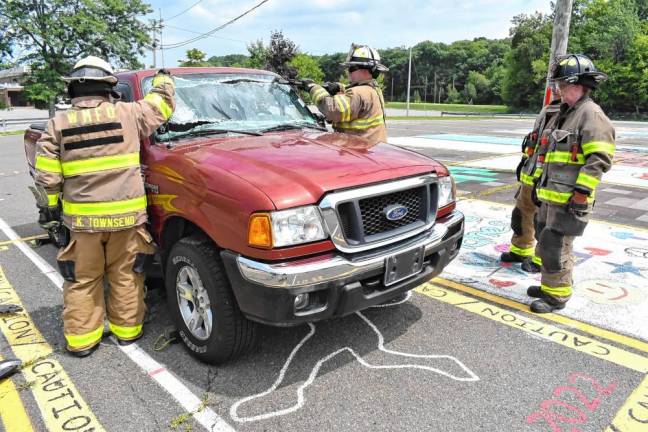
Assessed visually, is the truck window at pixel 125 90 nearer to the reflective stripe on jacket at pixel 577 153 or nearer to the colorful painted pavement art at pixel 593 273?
the colorful painted pavement art at pixel 593 273

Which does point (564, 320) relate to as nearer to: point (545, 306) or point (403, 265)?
point (545, 306)

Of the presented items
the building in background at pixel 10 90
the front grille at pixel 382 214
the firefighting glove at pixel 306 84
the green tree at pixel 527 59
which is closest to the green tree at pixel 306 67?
the green tree at pixel 527 59

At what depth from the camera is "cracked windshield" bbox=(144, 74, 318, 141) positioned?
3574 mm

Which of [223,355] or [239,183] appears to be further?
[223,355]

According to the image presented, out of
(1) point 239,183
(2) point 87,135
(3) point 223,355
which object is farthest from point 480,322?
(2) point 87,135

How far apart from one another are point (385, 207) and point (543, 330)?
1.65 m

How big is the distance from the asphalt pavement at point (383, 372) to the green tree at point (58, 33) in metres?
28.1

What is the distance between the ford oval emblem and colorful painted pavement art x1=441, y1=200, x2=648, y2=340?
171cm

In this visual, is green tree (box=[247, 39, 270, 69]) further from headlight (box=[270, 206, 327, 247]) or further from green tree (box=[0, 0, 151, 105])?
headlight (box=[270, 206, 327, 247])

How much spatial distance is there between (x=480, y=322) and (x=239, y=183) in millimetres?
2160

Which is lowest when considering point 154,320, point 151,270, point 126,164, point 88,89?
point 154,320

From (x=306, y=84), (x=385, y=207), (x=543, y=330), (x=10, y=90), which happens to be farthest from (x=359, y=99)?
(x=10, y=90)

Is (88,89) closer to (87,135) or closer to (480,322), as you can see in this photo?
(87,135)

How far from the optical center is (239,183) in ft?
8.56
